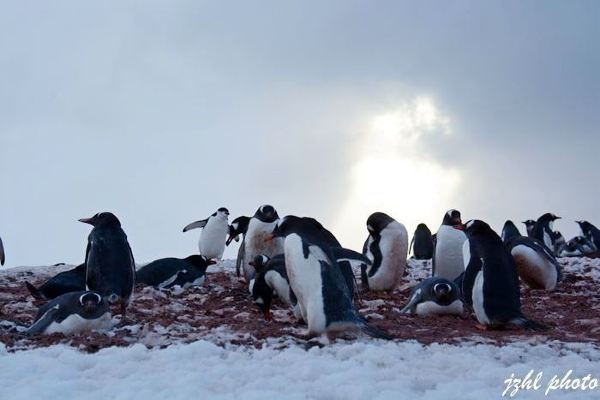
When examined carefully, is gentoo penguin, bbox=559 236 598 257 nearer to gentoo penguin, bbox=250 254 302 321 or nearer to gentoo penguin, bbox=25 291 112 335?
gentoo penguin, bbox=250 254 302 321

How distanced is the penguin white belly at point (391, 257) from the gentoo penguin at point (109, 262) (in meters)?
3.54

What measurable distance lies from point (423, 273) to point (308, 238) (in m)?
6.24

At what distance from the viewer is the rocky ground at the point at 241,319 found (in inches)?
273

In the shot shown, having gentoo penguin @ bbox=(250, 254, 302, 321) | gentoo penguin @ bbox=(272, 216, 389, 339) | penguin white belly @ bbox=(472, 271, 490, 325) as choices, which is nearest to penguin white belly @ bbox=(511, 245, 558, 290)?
penguin white belly @ bbox=(472, 271, 490, 325)

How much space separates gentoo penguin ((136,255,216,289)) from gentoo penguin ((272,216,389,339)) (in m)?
4.58

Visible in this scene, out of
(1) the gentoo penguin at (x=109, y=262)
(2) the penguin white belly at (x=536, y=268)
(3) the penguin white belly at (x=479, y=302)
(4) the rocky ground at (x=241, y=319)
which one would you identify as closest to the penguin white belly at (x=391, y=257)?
(4) the rocky ground at (x=241, y=319)

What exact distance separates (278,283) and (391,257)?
9.26 feet

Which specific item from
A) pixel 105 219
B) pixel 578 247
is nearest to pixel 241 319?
pixel 105 219

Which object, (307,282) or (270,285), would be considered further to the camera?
(270,285)

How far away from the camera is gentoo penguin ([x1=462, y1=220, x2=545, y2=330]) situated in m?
8.35

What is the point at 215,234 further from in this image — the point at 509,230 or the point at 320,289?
the point at 320,289

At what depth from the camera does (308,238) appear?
797cm

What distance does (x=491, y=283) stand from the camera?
857 centimetres

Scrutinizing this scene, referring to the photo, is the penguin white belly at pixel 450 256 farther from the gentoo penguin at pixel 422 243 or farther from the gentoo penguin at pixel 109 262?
the gentoo penguin at pixel 422 243
